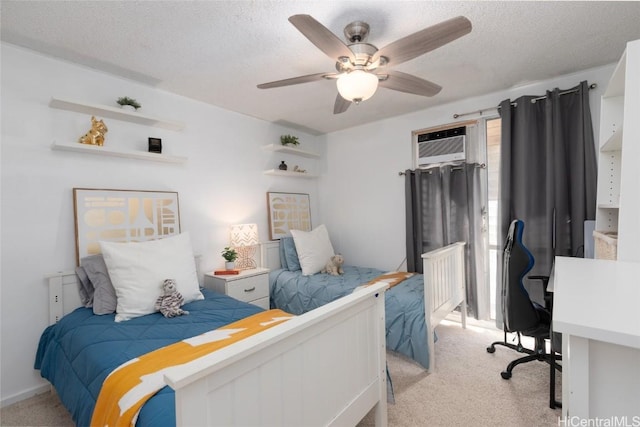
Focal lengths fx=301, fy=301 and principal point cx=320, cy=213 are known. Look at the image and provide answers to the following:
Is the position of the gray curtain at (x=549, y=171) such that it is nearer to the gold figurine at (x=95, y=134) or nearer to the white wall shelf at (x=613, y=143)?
the white wall shelf at (x=613, y=143)

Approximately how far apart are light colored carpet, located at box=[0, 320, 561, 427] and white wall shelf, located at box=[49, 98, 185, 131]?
6.62 ft

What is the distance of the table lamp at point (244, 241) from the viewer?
3.10m

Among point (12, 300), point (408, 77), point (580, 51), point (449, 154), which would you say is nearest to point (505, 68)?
point (580, 51)

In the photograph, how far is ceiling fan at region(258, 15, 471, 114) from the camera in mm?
1350

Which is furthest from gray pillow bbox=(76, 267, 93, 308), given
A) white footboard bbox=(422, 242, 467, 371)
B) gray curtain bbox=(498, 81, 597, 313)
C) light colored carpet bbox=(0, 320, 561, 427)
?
gray curtain bbox=(498, 81, 597, 313)

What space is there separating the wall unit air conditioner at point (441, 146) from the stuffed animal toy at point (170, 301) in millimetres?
2808

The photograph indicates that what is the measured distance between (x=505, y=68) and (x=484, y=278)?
195cm

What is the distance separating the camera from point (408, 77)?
179cm

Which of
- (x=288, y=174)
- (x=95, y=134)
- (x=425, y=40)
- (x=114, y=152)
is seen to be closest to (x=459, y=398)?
(x=425, y=40)

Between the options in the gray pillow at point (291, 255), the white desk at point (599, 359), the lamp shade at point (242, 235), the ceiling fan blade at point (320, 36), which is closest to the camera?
the white desk at point (599, 359)

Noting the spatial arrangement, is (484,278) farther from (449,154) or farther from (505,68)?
(505,68)

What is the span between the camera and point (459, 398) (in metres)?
1.93

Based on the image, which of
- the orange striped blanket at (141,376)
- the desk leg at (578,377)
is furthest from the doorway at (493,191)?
the desk leg at (578,377)

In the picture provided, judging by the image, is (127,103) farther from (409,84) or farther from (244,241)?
(409,84)
